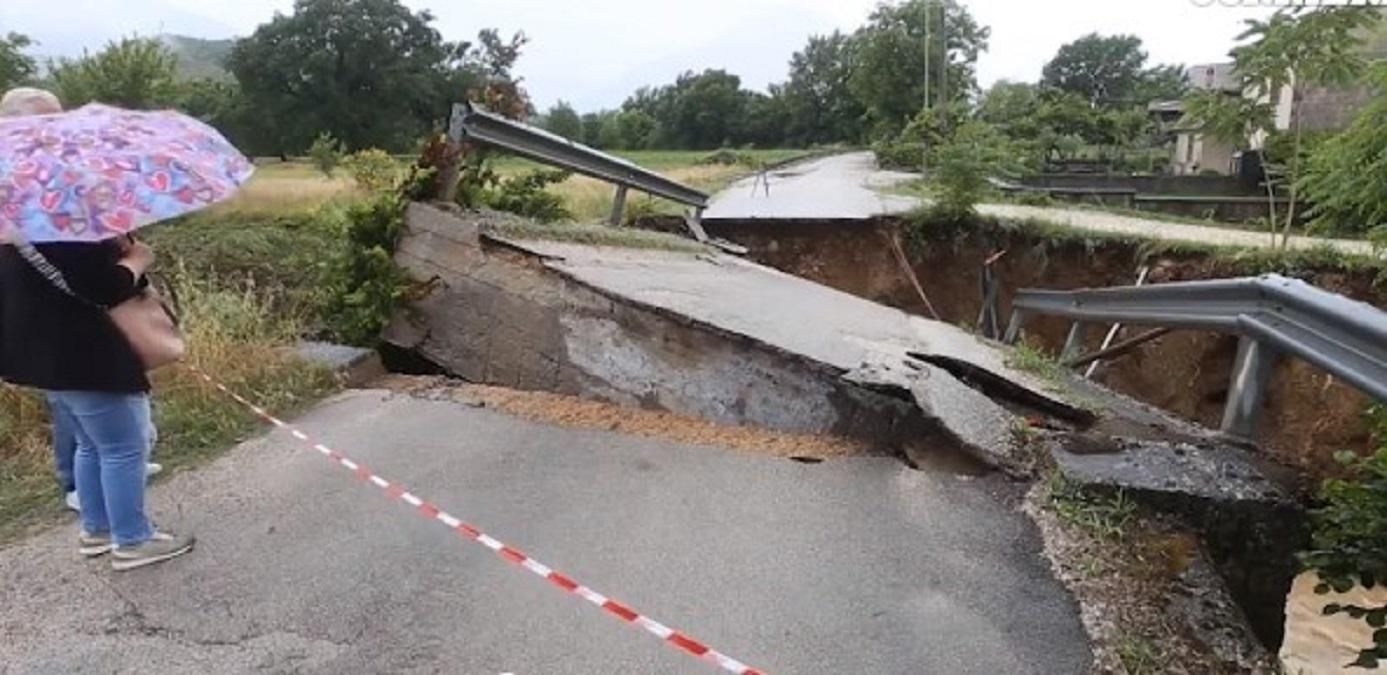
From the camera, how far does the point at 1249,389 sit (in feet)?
15.4

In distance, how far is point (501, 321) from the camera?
257 inches

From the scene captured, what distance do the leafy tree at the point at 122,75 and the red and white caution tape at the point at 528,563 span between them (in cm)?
2063

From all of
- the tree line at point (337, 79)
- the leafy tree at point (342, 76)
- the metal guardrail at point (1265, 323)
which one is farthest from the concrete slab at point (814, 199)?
the leafy tree at point (342, 76)

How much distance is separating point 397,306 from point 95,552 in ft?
10.8

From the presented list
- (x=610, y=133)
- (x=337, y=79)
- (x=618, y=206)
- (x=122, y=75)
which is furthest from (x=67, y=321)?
(x=610, y=133)

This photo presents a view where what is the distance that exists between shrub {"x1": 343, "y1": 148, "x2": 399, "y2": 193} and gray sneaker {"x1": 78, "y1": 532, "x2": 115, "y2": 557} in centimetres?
429

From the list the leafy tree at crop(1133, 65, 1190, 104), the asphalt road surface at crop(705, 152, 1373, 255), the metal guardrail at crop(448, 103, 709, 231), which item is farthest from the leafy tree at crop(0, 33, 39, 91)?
the leafy tree at crop(1133, 65, 1190, 104)

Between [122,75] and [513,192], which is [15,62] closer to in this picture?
[122,75]

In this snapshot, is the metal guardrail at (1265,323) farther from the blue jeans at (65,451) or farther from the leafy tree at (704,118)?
the leafy tree at (704,118)

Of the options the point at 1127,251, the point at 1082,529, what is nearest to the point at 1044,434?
the point at 1082,529

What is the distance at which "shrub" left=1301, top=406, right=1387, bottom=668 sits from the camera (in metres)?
2.84

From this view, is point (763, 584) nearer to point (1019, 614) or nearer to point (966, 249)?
point (1019, 614)

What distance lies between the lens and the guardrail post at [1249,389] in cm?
461

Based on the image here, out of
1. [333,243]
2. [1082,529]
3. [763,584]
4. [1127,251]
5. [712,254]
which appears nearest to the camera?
[763,584]
